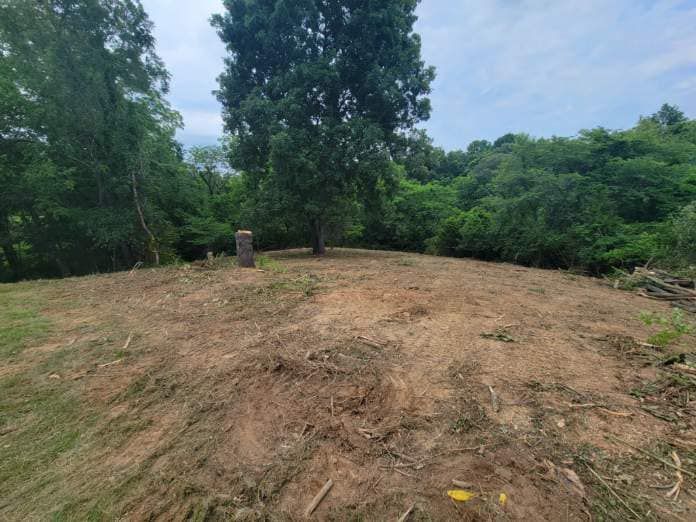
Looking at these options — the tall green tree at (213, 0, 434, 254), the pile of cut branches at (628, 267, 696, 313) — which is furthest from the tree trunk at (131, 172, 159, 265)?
the pile of cut branches at (628, 267, 696, 313)

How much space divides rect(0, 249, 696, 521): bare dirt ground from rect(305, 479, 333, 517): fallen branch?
0.02 metres

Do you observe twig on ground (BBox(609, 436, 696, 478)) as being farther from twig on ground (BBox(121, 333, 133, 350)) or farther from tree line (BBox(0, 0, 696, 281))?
tree line (BBox(0, 0, 696, 281))

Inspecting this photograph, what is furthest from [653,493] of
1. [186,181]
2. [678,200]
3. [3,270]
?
[3,270]

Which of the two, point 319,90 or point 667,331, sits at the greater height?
point 319,90

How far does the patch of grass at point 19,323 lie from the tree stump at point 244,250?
3315 mm

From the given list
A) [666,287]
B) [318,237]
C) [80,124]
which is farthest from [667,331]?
[80,124]

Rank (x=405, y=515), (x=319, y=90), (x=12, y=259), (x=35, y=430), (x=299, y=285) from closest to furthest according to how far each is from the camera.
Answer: (x=405, y=515) → (x=35, y=430) → (x=299, y=285) → (x=319, y=90) → (x=12, y=259)

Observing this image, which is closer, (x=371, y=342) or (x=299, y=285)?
(x=371, y=342)

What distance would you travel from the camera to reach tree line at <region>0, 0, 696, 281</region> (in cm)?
859

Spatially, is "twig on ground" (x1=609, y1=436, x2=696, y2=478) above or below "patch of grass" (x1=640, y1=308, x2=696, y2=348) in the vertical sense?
below

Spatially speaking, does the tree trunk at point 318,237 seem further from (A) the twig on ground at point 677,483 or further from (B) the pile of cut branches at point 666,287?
(A) the twig on ground at point 677,483

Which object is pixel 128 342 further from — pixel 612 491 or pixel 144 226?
pixel 144 226

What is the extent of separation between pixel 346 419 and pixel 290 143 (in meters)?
8.30

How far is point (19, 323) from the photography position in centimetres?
369
